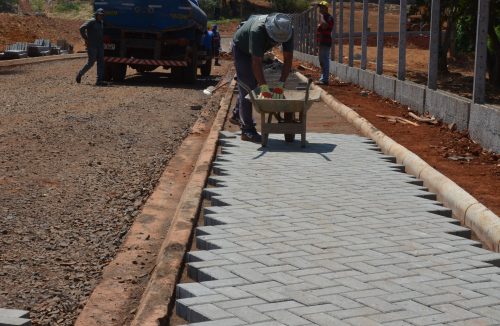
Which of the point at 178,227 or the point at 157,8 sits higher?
the point at 157,8

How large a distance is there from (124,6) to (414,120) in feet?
33.7

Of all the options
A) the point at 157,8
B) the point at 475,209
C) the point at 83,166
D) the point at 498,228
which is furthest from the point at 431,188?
the point at 157,8

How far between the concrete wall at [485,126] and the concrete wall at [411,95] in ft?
10.6

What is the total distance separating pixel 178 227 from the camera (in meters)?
6.83

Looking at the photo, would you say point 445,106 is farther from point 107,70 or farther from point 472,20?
point 472,20

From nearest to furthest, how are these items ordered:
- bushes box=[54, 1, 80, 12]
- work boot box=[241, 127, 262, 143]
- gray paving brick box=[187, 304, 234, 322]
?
gray paving brick box=[187, 304, 234, 322] → work boot box=[241, 127, 262, 143] → bushes box=[54, 1, 80, 12]

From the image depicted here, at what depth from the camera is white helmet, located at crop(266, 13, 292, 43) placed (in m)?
10.6

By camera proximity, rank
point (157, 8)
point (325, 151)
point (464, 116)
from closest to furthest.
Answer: point (325, 151), point (464, 116), point (157, 8)

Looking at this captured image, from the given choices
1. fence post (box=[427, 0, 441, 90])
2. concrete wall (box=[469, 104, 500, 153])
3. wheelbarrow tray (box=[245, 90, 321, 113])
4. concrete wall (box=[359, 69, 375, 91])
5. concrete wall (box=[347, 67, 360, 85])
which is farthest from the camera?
concrete wall (box=[347, 67, 360, 85])

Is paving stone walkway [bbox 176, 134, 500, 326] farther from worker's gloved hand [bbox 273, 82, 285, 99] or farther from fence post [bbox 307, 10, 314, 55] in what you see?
fence post [bbox 307, 10, 314, 55]

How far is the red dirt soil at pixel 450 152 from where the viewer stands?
29.1 feet

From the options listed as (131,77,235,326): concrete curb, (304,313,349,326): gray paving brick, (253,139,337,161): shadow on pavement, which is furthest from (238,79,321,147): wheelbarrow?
(304,313,349,326): gray paving brick

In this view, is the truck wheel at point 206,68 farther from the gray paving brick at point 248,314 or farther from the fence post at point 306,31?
the gray paving brick at point 248,314

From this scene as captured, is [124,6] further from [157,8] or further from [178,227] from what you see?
[178,227]
